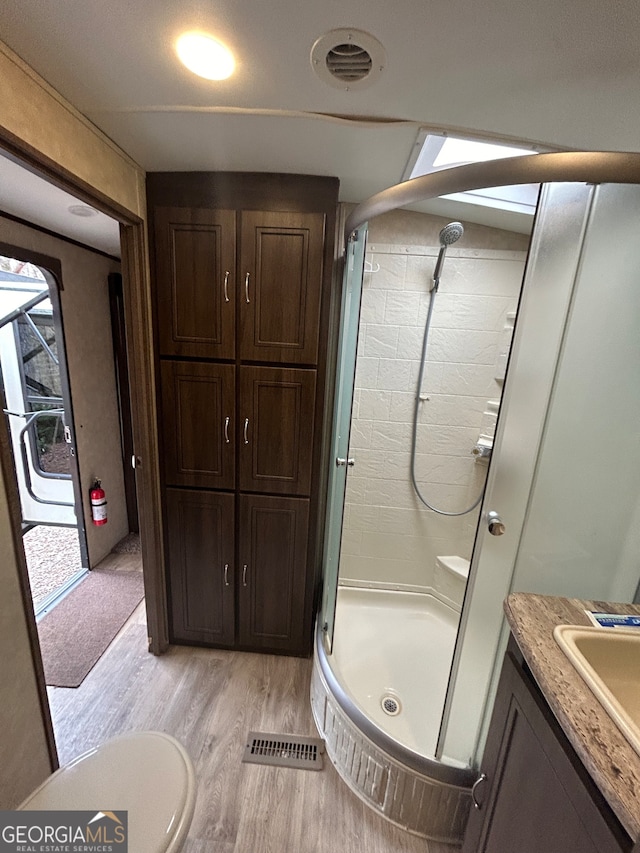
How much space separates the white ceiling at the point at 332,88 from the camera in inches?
28.5

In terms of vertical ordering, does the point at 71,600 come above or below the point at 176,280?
below

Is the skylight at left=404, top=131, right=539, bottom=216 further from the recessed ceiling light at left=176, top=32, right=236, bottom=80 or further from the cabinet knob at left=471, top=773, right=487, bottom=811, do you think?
the cabinet knob at left=471, top=773, right=487, bottom=811

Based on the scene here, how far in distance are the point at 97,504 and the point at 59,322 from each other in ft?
4.26

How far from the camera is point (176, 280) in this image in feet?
4.97

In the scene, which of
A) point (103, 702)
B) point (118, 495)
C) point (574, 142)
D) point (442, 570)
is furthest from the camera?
point (118, 495)

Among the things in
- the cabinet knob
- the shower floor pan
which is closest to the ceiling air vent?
the cabinet knob

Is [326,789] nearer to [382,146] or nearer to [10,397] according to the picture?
[382,146]

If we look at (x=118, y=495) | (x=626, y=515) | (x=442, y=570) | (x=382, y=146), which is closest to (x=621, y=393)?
(x=626, y=515)

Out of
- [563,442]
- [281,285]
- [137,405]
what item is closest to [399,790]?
[563,442]

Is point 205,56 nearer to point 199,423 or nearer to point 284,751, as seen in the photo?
point 199,423

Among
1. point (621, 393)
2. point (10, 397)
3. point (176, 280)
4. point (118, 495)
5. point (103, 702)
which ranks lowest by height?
point (103, 702)

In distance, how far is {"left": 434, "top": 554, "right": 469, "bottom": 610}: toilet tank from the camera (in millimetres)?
2006

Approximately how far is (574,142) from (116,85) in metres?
1.41

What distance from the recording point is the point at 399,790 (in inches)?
48.1
